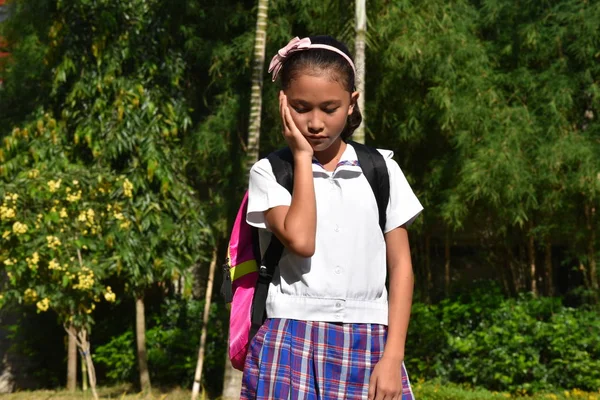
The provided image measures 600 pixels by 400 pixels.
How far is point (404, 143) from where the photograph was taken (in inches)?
324

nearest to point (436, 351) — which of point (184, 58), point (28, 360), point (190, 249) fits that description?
point (190, 249)

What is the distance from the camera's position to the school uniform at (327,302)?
203 cm

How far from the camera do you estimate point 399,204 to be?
85.0 inches

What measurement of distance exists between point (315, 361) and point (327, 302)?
0.14 metres

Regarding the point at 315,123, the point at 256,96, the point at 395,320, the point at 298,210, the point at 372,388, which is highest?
the point at 256,96

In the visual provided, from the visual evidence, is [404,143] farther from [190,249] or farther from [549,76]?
[190,249]

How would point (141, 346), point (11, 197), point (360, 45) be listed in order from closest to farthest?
point (360, 45), point (11, 197), point (141, 346)

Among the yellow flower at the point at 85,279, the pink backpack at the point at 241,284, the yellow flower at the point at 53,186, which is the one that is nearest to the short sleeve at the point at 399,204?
the pink backpack at the point at 241,284

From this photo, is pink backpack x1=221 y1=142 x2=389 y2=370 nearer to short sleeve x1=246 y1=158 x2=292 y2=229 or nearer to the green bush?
short sleeve x1=246 y1=158 x2=292 y2=229

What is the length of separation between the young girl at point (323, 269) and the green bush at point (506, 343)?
591 cm

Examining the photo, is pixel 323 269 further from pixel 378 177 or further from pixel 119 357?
pixel 119 357

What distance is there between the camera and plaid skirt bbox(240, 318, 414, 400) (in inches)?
79.5

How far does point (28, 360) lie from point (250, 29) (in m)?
5.34

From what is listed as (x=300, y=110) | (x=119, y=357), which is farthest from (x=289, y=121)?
(x=119, y=357)
